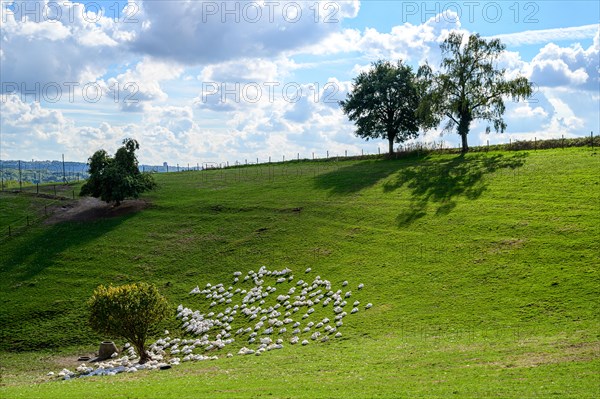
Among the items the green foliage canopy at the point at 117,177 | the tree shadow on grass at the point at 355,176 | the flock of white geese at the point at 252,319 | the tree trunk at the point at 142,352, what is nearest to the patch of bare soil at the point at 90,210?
the green foliage canopy at the point at 117,177

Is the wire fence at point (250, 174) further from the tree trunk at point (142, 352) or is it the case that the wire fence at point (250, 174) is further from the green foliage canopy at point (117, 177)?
the tree trunk at point (142, 352)

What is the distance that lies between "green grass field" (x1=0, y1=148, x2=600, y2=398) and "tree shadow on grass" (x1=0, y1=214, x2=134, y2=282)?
0.94 feet

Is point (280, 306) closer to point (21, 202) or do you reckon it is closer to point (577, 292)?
point (577, 292)

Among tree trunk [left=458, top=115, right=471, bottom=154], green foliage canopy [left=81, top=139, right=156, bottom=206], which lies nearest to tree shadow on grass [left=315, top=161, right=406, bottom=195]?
tree trunk [left=458, top=115, right=471, bottom=154]

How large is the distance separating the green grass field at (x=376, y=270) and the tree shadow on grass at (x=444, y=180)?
397 mm

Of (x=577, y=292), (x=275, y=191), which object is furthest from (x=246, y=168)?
(x=577, y=292)

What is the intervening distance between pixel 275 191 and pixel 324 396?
210 feet

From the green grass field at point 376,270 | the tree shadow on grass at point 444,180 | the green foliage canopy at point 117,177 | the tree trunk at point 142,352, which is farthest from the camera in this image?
the green foliage canopy at point 117,177

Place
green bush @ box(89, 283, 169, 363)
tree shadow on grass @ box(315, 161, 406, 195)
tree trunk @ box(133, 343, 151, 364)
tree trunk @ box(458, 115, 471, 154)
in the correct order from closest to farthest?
green bush @ box(89, 283, 169, 363), tree trunk @ box(133, 343, 151, 364), tree shadow on grass @ box(315, 161, 406, 195), tree trunk @ box(458, 115, 471, 154)

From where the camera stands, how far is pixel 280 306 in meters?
51.7

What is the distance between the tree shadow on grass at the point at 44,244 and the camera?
66875mm

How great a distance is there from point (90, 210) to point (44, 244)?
1360 cm

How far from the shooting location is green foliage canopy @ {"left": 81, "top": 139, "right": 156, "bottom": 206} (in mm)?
81312

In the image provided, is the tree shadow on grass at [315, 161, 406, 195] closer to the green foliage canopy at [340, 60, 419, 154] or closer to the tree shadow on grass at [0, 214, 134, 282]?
the green foliage canopy at [340, 60, 419, 154]
